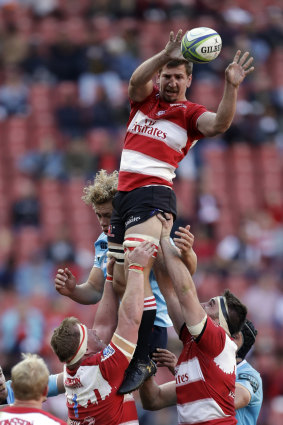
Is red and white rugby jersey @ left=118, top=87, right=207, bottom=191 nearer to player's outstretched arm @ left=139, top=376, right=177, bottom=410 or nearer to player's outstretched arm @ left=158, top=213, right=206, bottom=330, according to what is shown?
player's outstretched arm @ left=158, top=213, right=206, bottom=330

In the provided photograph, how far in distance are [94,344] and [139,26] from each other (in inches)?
466

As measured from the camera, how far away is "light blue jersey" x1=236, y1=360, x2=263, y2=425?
271 inches

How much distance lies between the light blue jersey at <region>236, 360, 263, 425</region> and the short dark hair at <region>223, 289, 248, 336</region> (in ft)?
1.86

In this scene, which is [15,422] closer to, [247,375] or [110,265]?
[110,265]

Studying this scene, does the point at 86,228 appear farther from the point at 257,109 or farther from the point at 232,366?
the point at 232,366

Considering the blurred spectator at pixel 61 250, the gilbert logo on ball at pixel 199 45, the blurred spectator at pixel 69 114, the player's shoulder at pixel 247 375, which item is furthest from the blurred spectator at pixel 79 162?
the gilbert logo on ball at pixel 199 45

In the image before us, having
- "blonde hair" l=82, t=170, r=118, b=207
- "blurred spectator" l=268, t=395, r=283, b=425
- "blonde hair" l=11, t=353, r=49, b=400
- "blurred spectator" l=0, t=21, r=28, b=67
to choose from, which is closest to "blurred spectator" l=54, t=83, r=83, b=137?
"blurred spectator" l=0, t=21, r=28, b=67

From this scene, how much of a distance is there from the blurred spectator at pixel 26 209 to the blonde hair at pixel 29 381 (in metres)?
8.57

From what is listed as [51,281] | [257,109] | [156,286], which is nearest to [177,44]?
[156,286]

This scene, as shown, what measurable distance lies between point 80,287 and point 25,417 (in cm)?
203

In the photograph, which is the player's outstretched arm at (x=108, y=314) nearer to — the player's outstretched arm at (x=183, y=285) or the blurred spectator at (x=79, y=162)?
the player's outstretched arm at (x=183, y=285)

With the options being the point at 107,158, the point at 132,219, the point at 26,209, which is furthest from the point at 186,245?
the point at 107,158

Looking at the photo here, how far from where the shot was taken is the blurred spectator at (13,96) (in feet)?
51.3

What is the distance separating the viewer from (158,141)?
6.29 m
